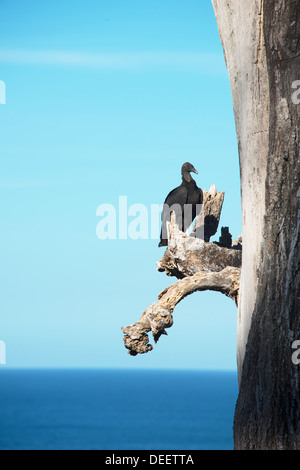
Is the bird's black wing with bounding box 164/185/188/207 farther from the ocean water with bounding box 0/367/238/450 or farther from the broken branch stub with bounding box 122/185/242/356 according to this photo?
the ocean water with bounding box 0/367/238/450

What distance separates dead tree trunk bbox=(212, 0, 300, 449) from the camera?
5270mm

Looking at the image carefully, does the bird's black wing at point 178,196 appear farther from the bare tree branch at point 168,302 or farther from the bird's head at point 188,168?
the bare tree branch at point 168,302

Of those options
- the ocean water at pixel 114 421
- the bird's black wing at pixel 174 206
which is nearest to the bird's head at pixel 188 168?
the bird's black wing at pixel 174 206

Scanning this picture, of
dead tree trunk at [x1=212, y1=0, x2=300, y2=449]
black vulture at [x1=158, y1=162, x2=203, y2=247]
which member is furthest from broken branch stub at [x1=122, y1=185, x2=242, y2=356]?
black vulture at [x1=158, y1=162, x2=203, y2=247]

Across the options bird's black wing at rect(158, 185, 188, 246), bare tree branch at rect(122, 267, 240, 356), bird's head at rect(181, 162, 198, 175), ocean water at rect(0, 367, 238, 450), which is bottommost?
ocean water at rect(0, 367, 238, 450)

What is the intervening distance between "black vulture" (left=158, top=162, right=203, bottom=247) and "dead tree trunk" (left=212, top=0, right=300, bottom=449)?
4.32m

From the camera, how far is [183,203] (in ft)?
33.3

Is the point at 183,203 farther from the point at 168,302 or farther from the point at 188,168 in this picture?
the point at 168,302

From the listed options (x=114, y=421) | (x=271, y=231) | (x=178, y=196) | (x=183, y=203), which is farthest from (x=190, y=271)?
(x=114, y=421)

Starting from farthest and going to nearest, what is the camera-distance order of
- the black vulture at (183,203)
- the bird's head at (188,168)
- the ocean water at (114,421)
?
the ocean water at (114,421), the bird's head at (188,168), the black vulture at (183,203)

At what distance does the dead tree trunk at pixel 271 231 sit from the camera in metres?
5.27

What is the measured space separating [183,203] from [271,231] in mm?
4762

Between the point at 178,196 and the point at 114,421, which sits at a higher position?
the point at 178,196

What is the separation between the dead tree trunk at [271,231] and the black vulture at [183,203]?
4321 millimetres
